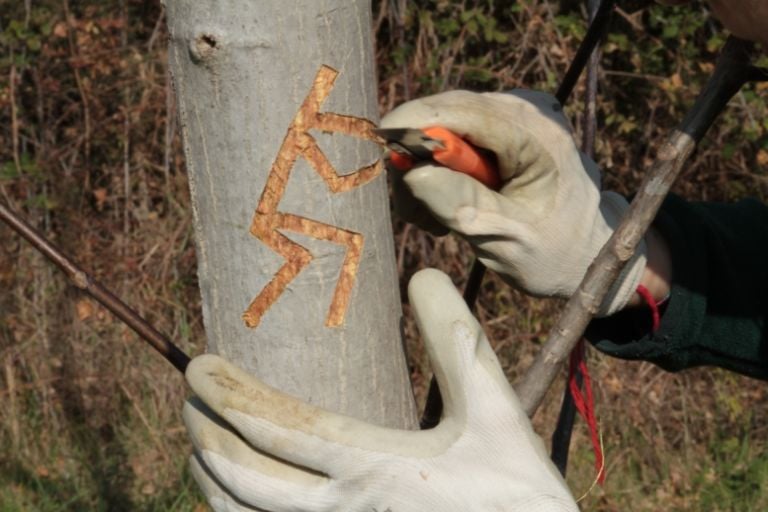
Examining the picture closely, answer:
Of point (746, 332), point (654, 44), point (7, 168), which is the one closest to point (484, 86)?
point (654, 44)

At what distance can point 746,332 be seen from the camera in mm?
1927

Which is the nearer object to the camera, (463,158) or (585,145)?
(463,158)

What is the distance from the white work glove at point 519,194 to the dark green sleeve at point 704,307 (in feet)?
0.44

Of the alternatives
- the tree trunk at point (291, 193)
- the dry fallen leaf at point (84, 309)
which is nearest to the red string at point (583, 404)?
the tree trunk at point (291, 193)

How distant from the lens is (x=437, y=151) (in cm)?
144

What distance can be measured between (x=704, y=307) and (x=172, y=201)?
323 centimetres

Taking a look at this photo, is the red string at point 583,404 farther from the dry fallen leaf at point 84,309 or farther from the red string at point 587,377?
the dry fallen leaf at point 84,309

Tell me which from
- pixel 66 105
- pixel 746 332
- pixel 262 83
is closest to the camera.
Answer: pixel 262 83

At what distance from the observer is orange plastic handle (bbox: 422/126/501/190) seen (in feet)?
4.77

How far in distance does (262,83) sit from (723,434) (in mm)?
3565

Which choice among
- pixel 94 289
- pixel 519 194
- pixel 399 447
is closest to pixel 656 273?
pixel 519 194

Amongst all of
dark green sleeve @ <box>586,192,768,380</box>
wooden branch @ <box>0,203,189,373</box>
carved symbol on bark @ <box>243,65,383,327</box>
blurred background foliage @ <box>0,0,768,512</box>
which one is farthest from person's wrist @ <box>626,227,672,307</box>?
blurred background foliage @ <box>0,0,768,512</box>

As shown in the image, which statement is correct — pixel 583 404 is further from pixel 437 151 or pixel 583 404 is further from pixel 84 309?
pixel 84 309

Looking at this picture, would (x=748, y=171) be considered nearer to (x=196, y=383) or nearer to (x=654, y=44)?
(x=654, y=44)
